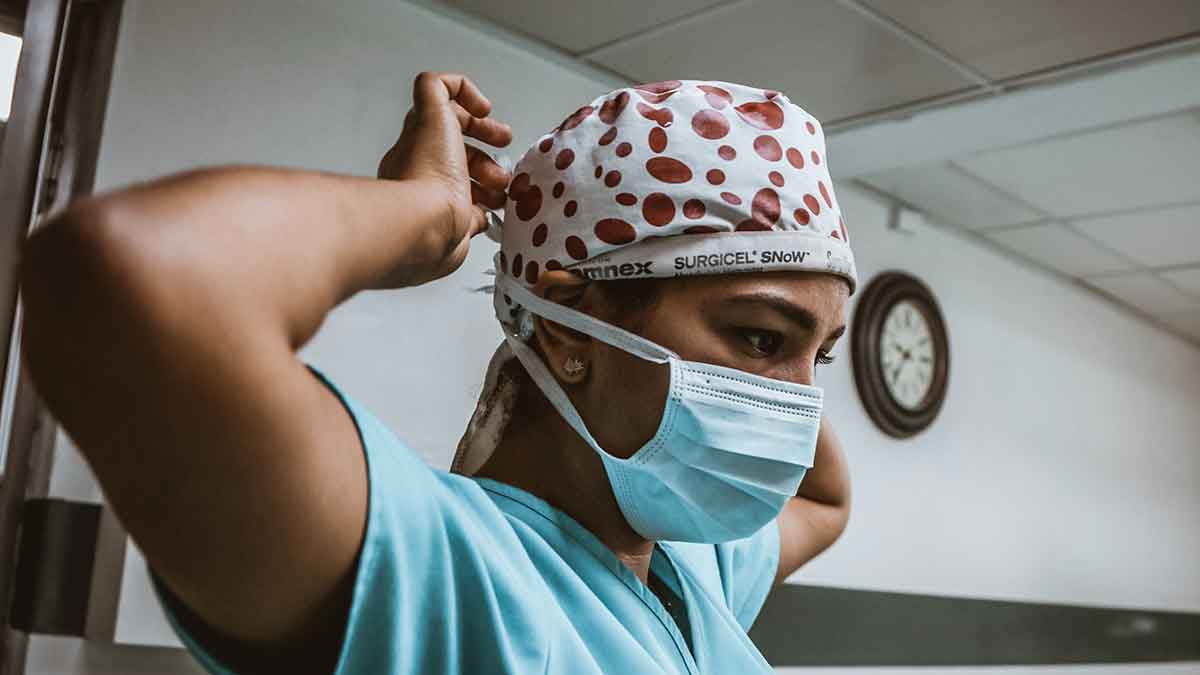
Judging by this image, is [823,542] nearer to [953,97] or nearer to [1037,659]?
[953,97]

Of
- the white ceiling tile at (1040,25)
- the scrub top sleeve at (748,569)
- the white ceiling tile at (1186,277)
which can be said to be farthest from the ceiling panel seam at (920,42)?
the white ceiling tile at (1186,277)

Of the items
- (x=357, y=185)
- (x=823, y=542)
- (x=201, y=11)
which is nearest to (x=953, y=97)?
(x=823, y=542)

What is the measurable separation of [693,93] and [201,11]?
5.06 feet

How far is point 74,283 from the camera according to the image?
0.56m

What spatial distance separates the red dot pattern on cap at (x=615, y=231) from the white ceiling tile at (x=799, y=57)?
1.67 m

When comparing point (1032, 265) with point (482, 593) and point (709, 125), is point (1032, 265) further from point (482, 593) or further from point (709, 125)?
point (482, 593)

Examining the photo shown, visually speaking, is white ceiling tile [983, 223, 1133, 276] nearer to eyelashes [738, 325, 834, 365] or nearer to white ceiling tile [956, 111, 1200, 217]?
white ceiling tile [956, 111, 1200, 217]

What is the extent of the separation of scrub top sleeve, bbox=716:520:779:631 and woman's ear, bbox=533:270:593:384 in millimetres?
463

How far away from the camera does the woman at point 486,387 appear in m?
0.59

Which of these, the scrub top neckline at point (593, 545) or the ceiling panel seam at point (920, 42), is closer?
the scrub top neckline at point (593, 545)

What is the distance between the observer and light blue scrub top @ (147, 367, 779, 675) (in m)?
0.74

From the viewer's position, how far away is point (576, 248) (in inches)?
42.9

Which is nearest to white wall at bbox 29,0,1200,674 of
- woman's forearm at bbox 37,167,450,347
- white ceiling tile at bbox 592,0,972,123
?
white ceiling tile at bbox 592,0,972,123

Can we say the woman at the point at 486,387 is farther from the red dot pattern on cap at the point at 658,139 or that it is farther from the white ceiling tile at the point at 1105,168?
the white ceiling tile at the point at 1105,168
